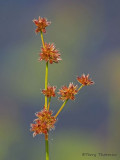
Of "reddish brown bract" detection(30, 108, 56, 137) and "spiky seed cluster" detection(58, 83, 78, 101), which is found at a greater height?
"spiky seed cluster" detection(58, 83, 78, 101)

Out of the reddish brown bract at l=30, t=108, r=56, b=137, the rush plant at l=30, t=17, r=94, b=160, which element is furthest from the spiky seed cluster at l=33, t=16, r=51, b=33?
the reddish brown bract at l=30, t=108, r=56, b=137

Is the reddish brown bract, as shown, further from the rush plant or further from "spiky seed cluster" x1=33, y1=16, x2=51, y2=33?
"spiky seed cluster" x1=33, y1=16, x2=51, y2=33

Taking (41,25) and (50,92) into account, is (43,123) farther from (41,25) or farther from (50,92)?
(41,25)

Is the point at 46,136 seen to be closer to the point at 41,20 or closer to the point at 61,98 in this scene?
the point at 61,98

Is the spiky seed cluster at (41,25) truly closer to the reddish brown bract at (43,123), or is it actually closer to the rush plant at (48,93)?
the rush plant at (48,93)

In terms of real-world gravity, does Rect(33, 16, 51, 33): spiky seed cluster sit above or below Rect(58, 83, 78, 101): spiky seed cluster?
above

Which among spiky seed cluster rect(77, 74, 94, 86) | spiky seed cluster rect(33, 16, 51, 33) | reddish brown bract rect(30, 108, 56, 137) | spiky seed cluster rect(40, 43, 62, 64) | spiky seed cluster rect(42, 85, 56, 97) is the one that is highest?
spiky seed cluster rect(33, 16, 51, 33)

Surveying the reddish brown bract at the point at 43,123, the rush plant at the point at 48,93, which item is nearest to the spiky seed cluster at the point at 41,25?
the rush plant at the point at 48,93

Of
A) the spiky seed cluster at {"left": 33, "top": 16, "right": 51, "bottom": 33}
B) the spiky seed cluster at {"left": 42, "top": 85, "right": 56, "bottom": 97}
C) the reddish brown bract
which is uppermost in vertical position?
the spiky seed cluster at {"left": 33, "top": 16, "right": 51, "bottom": 33}
